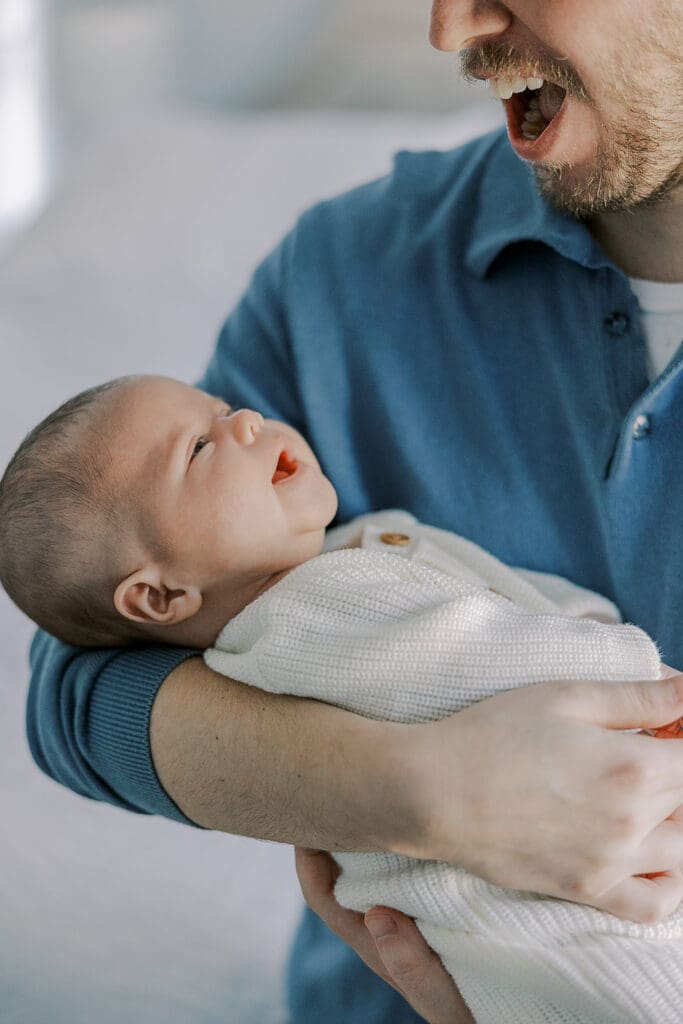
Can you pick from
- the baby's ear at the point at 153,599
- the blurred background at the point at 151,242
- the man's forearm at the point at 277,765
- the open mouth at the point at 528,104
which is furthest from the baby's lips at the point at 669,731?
the blurred background at the point at 151,242

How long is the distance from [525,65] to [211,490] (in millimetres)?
513

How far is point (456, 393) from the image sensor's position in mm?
1329

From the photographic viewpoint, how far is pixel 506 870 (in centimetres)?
95

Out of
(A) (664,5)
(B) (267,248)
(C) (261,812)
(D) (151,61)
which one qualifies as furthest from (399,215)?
(D) (151,61)


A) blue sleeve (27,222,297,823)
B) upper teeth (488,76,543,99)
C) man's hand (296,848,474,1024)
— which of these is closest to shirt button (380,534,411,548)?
blue sleeve (27,222,297,823)

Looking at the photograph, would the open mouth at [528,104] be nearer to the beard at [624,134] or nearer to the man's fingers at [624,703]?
the beard at [624,134]

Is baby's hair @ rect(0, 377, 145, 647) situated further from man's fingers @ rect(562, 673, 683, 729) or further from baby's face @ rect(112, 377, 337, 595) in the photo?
man's fingers @ rect(562, 673, 683, 729)

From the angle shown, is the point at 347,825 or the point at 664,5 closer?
the point at 347,825

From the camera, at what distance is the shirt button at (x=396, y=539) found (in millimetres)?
1217

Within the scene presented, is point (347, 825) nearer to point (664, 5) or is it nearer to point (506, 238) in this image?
point (506, 238)

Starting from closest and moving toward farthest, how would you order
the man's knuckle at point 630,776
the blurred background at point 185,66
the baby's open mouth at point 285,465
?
the man's knuckle at point 630,776 → the baby's open mouth at point 285,465 → the blurred background at point 185,66

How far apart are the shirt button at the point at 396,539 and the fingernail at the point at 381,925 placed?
0.35 m

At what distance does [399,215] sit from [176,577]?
507 mm

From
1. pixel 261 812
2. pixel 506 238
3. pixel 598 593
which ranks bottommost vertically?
pixel 261 812
